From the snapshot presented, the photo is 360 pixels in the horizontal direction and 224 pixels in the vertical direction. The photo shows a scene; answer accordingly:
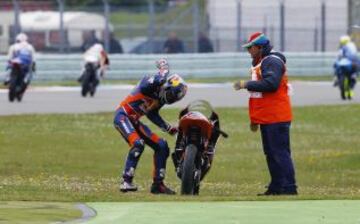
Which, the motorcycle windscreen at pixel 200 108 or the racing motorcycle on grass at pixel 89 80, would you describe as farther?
the racing motorcycle on grass at pixel 89 80

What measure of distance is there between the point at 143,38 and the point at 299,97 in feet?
47.6

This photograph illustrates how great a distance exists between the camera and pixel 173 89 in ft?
42.9

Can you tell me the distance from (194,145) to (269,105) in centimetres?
88

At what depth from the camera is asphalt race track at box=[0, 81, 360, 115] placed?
28.5 metres

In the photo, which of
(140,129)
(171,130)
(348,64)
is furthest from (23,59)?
(171,130)

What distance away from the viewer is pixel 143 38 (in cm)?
4756

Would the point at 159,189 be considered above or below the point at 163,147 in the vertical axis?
below

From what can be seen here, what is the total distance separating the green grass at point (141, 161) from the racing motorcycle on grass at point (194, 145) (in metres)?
0.30

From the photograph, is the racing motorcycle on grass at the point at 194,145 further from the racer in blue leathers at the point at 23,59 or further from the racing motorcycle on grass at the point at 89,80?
the racing motorcycle on grass at the point at 89,80

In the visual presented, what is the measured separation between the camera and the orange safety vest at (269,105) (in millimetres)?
13312

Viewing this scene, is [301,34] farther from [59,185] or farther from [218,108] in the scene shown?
[59,185]

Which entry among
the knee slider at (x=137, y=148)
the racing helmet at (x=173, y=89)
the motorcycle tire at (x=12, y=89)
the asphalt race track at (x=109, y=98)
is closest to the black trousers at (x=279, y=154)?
the racing helmet at (x=173, y=89)

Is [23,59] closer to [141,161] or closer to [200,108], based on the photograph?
[141,161]

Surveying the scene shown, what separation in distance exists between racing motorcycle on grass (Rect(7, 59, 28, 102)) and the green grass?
4186 millimetres
